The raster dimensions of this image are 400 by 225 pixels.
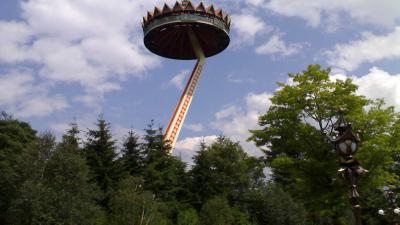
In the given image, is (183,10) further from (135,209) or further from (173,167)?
(135,209)

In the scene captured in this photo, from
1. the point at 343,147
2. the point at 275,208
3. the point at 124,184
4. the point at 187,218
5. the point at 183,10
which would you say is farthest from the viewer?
the point at 183,10

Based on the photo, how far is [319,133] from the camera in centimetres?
2302

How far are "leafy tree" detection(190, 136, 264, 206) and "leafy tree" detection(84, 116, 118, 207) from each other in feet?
25.7

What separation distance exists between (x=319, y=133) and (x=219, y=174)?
17.6 meters

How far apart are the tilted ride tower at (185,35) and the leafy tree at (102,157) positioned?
10486 millimetres

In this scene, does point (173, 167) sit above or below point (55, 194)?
above

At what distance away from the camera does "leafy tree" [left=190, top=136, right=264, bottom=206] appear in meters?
38.9

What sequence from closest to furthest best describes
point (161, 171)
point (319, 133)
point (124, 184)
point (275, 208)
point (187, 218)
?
point (319, 133)
point (124, 184)
point (187, 218)
point (161, 171)
point (275, 208)

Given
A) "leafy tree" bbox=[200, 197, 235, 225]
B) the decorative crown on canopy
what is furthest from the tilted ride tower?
"leafy tree" bbox=[200, 197, 235, 225]

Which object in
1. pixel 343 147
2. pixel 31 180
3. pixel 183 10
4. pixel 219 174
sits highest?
pixel 183 10

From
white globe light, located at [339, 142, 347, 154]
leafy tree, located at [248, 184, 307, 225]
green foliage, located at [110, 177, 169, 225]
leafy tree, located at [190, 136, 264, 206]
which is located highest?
leafy tree, located at [190, 136, 264, 206]

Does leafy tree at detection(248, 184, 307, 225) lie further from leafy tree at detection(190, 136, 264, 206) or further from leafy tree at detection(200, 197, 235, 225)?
leafy tree at detection(200, 197, 235, 225)

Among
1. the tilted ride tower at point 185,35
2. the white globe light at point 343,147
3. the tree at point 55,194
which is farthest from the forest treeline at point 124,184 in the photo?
the white globe light at point 343,147

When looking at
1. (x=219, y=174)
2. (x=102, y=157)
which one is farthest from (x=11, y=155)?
(x=219, y=174)
